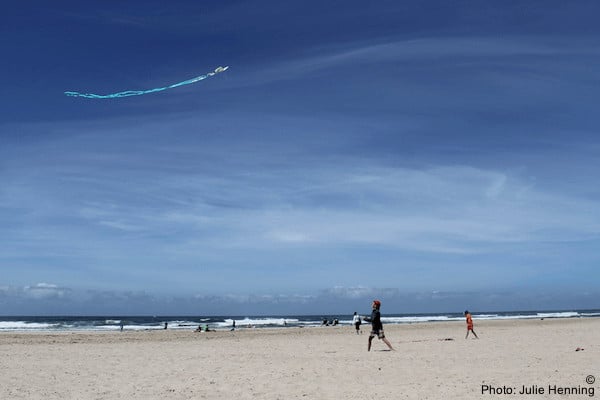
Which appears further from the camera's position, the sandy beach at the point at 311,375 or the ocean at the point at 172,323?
the ocean at the point at 172,323

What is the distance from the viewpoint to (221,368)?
600 inches

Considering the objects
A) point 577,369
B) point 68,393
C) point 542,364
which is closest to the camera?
point 68,393

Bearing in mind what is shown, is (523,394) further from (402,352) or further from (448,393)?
(402,352)

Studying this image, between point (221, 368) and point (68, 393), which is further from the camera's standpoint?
point (221, 368)

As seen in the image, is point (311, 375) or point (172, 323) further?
point (172, 323)

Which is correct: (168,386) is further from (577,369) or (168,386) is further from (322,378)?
(577,369)

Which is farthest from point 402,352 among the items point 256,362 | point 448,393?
point 448,393

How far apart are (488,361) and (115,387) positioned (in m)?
10.3

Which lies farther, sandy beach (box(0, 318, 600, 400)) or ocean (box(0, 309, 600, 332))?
ocean (box(0, 309, 600, 332))

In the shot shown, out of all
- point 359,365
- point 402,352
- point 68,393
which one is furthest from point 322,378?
point 402,352

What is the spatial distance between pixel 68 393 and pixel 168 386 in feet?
6.73

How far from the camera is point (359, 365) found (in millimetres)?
15336

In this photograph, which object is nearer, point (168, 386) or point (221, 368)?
point (168, 386)

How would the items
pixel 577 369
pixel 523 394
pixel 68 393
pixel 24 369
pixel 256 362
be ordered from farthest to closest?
pixel 256 362, pixel 24 369, pixel 577 369, pixel 68 393, pixel 523 394
